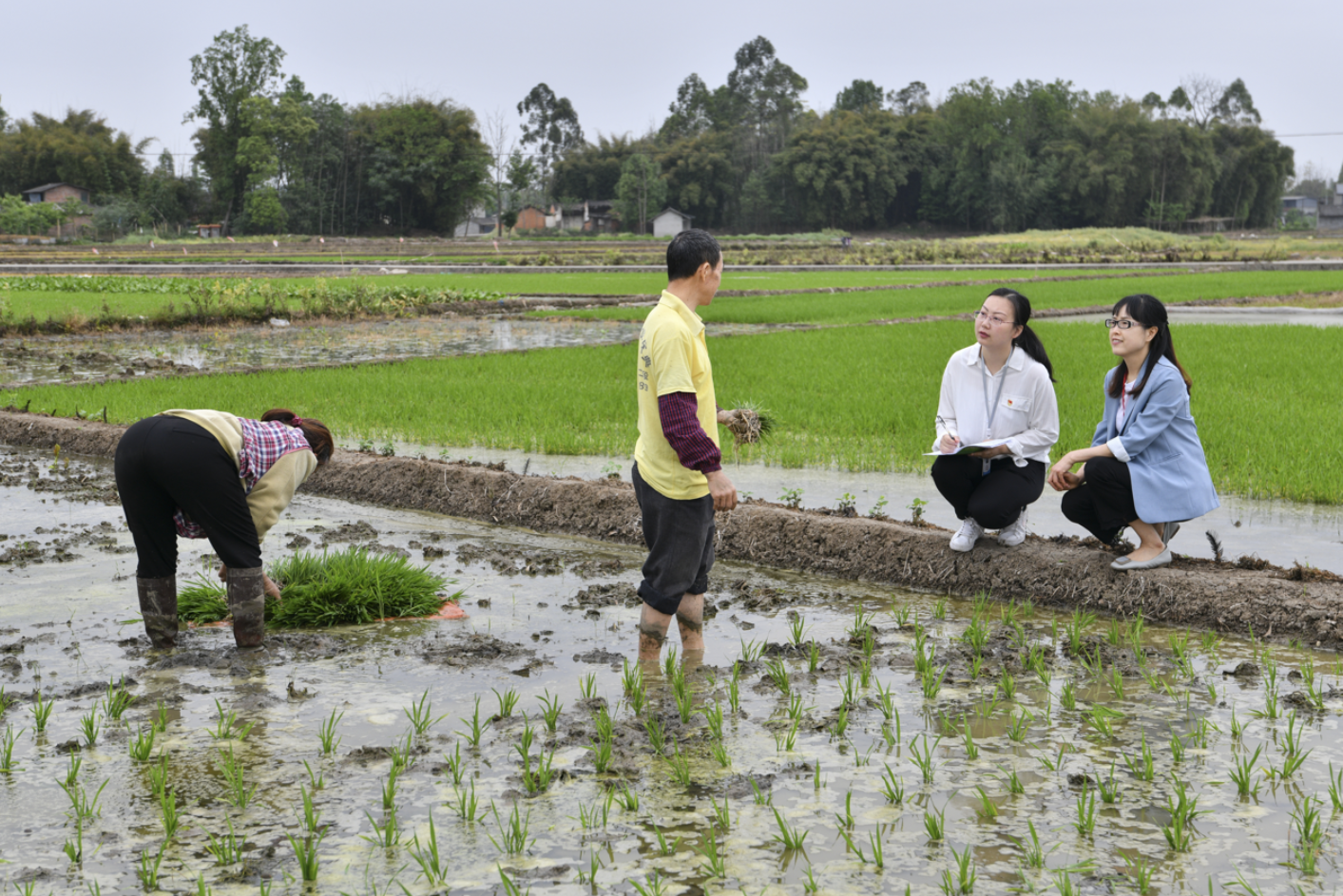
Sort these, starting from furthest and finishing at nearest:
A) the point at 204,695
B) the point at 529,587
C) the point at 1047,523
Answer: the point at 1047,523, the point at 529,587, the point at 204,695

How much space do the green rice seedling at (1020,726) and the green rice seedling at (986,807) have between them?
0.40m

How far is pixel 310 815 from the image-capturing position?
2.62 m

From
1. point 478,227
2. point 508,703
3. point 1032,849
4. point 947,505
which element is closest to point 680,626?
point 508,703

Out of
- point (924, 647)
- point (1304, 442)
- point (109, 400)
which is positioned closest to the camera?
point (924, 647)

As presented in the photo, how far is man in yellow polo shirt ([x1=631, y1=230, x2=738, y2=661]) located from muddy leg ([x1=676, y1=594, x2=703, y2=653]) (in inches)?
4.4

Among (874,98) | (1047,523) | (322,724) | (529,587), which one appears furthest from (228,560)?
(874,98)

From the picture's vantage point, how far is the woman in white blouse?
444 cm

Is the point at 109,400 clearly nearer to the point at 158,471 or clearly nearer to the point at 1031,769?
the point at 158,471

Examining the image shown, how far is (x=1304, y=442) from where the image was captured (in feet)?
23.4

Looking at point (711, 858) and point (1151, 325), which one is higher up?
point (1151, 325)

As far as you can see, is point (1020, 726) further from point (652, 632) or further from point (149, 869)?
point (149, 869)

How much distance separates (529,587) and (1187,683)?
262 cm

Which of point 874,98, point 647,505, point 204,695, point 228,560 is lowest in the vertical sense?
point 204,695

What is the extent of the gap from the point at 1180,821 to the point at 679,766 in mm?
1199
